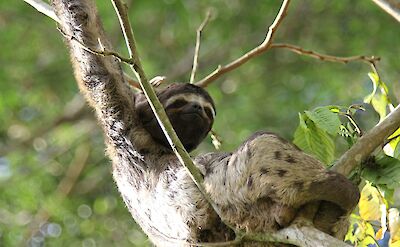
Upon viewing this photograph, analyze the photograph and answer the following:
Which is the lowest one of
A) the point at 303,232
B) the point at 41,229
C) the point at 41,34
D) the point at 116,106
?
the point at 41,229

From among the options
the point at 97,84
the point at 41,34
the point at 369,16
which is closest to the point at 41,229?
the point at 41,34

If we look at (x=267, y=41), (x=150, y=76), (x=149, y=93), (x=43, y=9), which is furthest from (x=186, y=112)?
(x=150, y=76)

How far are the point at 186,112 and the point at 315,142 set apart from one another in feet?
5.95

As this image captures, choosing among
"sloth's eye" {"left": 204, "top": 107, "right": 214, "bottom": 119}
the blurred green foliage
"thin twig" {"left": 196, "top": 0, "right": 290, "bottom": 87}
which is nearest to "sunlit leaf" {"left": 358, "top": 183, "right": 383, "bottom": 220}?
"thin twig" {"left": 196, "top": 0, "right": 290, "bottom": 87}

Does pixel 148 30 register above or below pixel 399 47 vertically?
above

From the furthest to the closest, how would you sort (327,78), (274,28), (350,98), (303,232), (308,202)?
(327,78) → (350,98) → (274,28) → (308,202) → (303,232)

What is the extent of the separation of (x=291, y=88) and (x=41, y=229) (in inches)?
268

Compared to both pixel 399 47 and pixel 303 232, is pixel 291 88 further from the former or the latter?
pixel 303 232

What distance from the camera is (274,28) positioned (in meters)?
6.42

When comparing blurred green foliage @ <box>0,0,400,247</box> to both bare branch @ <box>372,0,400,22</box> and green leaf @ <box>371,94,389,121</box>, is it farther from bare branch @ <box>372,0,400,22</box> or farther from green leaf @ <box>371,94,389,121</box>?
green leaf @ <box>371,94,389,121</box>

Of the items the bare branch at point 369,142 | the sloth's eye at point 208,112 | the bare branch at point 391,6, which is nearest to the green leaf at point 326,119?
the bare branch at point 369,142

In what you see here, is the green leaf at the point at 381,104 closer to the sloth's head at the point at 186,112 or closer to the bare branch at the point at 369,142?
the bare branch at the point at 369,142

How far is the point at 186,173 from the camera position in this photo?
5.73m

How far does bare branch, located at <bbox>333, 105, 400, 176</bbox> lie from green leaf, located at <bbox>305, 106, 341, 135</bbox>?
0.71 ft
